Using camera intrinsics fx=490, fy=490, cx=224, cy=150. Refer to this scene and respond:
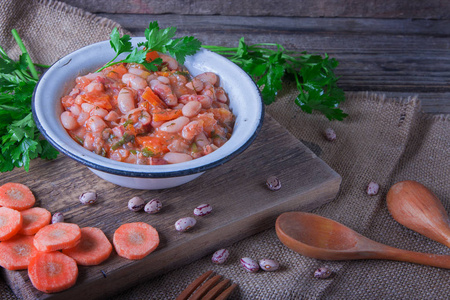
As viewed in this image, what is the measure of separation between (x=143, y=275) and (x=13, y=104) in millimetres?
1259

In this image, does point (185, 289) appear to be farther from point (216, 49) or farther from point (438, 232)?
point (216, 49)

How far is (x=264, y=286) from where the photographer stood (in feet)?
7.80

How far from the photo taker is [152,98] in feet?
8.18

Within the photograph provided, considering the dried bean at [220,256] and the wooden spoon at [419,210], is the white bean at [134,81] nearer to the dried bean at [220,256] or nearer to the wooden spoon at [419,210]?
the dried bean at [220,256]

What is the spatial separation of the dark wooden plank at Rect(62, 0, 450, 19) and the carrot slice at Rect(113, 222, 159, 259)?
2.74 meters

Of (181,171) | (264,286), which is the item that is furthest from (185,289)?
(181,171)

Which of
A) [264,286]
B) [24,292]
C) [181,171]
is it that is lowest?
[264,286]

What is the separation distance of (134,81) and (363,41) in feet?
8.83

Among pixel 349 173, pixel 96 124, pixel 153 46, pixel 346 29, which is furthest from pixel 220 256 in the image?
pixel 346 29

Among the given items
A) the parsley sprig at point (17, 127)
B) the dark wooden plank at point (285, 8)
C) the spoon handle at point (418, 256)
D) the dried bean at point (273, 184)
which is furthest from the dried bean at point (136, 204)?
the dark wooden plank at point (285, 8)

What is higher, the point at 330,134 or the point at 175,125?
the point at 175,125

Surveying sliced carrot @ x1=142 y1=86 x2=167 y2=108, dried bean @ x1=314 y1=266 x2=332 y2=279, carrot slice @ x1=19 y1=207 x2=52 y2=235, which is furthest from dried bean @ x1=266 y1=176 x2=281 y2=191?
carrot slice @ x1=19 y1=207 x2=52 y2=235

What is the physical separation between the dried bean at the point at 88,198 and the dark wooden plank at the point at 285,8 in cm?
251

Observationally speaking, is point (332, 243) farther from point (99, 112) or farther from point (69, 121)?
point (69, 121)
